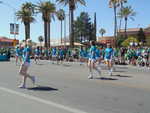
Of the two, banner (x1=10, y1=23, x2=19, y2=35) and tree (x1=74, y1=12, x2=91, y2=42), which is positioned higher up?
tree (x1=74, y1=12, x2=91, y2=42)

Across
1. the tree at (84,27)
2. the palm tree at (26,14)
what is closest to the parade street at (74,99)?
the palm tree at (26,14)

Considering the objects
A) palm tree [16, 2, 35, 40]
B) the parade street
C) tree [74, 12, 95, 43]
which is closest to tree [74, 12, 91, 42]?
tree [74, 12, 95, 43]

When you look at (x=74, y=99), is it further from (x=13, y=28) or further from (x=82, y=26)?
(x=82, y=26)

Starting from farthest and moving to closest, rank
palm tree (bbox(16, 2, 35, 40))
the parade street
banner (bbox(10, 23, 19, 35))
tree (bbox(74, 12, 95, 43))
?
tree (bbox(74, 12, 95, 43)), palm tree (bbox(16, 2, 35, 40)), banner (bbox(10, 23, 19, 35)), the parade street

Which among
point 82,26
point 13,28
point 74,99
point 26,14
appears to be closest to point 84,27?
point 82,26

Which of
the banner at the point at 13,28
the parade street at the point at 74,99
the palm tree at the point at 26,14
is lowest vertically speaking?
the parade street at the point at 74,99

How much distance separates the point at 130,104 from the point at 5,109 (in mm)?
3260

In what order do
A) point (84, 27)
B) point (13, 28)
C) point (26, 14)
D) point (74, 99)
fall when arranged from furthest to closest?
1. point (84, 27)
2. point (26, 14)
3. point (13, 28)
4. point (74, 99)

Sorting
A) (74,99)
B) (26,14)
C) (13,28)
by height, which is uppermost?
(26,14)

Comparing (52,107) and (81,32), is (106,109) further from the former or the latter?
(81,32)

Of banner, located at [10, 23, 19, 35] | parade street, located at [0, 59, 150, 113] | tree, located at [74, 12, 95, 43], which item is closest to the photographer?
parade street, located at [0, 59, 150, 113]

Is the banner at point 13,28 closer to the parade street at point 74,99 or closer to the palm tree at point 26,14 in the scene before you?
the palm tree at point 26,14

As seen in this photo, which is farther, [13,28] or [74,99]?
[13,28]

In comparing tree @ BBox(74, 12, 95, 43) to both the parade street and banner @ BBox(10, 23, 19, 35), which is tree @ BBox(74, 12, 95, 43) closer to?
banner @ BBox(10, 23, 19, 35)
